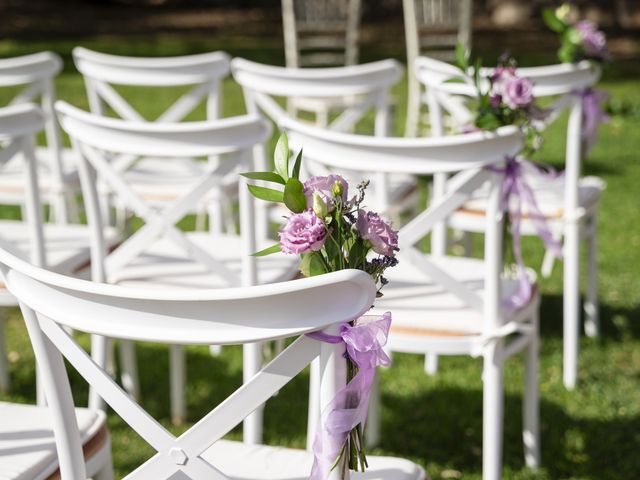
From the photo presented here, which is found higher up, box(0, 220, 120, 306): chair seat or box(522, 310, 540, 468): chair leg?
box(0, 220, 120, 306): chair seat

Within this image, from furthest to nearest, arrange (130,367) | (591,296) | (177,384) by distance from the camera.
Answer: (591,296) < (130,367) < (177,384)

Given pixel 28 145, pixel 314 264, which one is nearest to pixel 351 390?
pixel 314 264

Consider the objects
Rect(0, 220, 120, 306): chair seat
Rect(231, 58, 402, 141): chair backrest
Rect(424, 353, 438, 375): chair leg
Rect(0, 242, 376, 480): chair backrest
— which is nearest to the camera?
Rect(0, 242, 376, 480): chair backrest

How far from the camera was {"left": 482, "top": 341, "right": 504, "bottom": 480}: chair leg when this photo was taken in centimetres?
305

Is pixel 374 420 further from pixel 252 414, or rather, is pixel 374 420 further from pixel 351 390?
pixel 351 390

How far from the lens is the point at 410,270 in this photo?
11.5 feet

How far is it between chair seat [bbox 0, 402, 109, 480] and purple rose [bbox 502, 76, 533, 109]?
150 cm

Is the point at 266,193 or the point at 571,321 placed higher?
the point at 266,193

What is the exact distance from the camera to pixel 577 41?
13.4ft

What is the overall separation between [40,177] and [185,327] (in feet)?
10.8

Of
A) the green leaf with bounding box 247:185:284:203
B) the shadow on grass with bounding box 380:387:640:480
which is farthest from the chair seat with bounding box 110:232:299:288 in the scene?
the green leaf with bounding box 247:185:284:203

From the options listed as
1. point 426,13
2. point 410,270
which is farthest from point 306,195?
point 426,13

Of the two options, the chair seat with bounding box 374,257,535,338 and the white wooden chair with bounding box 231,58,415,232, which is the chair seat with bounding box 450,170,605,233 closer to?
the white wooden chair with bounding box 231,58,415,232

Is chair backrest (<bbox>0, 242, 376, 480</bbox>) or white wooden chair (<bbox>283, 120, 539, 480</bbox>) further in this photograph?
white wooden chair (<bbox>283, 120, 539, 480</bbox>)
